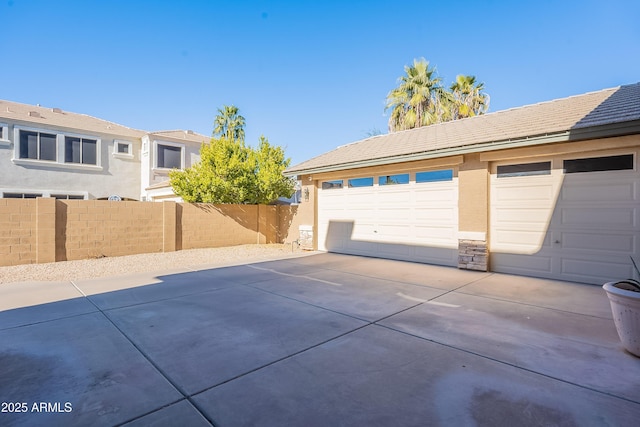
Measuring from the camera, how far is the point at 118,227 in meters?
11.1

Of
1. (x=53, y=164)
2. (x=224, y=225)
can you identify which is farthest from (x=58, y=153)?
(x=224, y=225)

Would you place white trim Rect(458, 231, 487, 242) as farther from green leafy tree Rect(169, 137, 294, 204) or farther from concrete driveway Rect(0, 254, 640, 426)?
green leafy tree Rect(169, 137, 294, 204)

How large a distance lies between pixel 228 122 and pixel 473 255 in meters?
26.0

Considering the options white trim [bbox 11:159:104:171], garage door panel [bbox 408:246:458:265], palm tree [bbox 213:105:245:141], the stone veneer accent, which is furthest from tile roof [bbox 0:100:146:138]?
the stone veneer accent

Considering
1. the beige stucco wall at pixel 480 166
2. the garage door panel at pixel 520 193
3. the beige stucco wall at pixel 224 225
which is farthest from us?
the beige stucco wall at pixel 224 225

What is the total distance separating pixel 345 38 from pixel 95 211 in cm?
1316

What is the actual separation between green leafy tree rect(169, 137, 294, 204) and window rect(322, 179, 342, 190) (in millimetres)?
3622

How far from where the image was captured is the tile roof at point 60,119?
699 inches

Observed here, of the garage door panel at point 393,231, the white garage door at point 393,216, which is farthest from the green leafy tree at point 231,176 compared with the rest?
the garage door panel at point 393,231

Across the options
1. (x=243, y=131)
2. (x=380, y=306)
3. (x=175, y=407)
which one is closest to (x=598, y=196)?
(x=380, y=306)

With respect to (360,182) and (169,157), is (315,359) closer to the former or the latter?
(360,182)

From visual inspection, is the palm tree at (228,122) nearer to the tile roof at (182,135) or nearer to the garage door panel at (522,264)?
the tile roof at (182,135)

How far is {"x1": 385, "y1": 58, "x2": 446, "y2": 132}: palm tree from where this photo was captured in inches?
802

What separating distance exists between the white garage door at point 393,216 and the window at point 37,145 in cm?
1666
